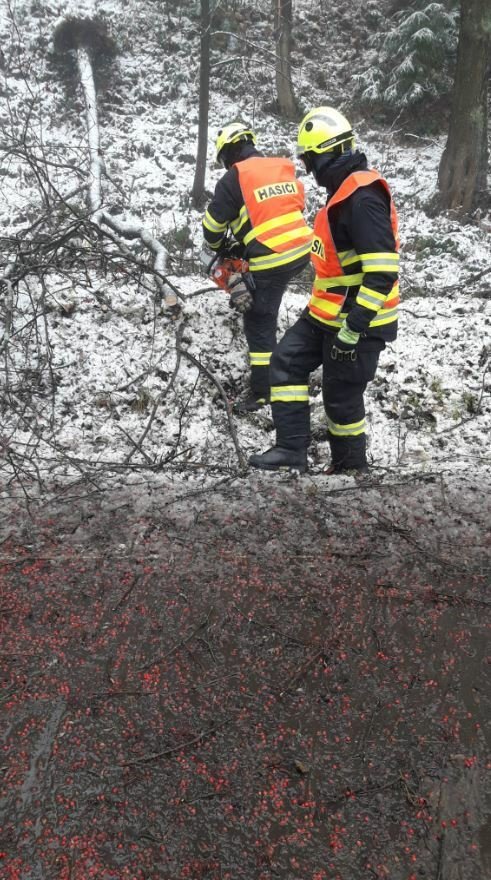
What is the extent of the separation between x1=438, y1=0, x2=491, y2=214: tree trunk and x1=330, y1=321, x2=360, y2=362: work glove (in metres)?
8.23

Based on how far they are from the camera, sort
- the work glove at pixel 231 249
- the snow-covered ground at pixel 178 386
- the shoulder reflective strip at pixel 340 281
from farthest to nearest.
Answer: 1. the work glove at pixel 231 249
2. the snow-covered ground at pixel 178 386
3. the shoulder reflective strip at pixel 340 281

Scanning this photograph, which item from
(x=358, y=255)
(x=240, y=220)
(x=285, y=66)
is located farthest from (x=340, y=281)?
(x=285, y=66)

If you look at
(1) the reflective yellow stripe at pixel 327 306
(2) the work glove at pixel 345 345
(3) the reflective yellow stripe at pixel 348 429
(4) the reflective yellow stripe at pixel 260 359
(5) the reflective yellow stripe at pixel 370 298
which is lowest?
(3) the reflective yellow stripe at pixel 348 429

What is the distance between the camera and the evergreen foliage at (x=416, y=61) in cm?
1255

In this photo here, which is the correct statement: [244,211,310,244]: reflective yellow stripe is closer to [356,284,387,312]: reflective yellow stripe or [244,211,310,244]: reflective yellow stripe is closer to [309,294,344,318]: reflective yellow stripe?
[309,294,344,318]: reflective yellow stripe

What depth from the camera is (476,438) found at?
441cm

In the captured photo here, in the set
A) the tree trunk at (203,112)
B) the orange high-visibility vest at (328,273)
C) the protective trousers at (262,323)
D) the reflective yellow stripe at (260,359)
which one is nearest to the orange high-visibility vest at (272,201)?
the protective trousers at (262,323)

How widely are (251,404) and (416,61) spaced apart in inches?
466

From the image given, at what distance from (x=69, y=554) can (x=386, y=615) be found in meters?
1.55

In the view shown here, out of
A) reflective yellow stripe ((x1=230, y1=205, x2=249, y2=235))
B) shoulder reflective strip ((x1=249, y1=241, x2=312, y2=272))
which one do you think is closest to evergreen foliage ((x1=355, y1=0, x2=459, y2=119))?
reflective yellow stripe ((x1=230, y1=205, x2=249, y2=235))

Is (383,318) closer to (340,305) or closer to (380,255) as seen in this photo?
(340,305)

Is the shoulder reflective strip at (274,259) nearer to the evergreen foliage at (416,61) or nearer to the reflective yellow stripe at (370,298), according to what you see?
the reflective yellow stripe at (370,298)

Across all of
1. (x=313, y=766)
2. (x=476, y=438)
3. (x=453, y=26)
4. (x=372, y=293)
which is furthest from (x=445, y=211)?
(x=313, y=766)

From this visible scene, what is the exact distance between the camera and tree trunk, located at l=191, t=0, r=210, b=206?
11.7 m
